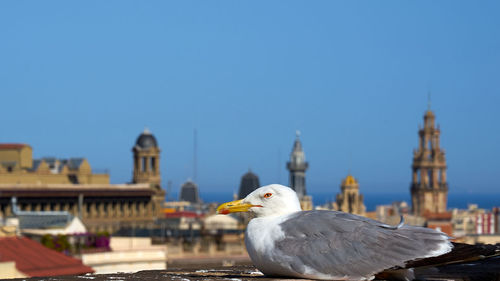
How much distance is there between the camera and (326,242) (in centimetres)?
882

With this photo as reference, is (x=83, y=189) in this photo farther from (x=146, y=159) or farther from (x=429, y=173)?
(x=429, y=173)

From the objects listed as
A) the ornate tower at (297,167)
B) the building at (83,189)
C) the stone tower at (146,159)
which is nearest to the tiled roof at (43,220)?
the building at (83,189)

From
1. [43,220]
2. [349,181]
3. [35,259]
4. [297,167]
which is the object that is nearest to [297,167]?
[297,167]

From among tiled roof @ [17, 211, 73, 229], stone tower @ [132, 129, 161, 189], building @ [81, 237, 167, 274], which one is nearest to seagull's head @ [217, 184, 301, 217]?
building @ [81, 237, 167, 274]

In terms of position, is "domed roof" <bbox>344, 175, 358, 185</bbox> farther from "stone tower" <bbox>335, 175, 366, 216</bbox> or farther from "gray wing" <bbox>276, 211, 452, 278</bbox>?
"gray wing" <bbox>276, 211, 452, 278</bbox>

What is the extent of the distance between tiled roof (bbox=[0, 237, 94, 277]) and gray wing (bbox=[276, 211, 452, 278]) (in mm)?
38403

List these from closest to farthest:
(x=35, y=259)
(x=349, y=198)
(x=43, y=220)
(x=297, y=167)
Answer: (x=35, y=259) → (x=43, y=220) → (x=349, y=198) → (x=297, y=167)

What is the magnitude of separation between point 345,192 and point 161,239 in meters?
65.4

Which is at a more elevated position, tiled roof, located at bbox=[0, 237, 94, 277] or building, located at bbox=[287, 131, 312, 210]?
building, located at bbox=[287, 131, 312, 210]

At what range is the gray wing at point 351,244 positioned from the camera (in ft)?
28.1

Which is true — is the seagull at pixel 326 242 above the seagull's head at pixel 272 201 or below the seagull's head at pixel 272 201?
below

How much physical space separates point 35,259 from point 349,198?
327 ft

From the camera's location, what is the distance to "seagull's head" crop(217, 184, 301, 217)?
30.7 ft

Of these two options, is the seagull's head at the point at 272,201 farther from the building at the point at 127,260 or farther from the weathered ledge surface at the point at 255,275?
the building at the point at 127,260
